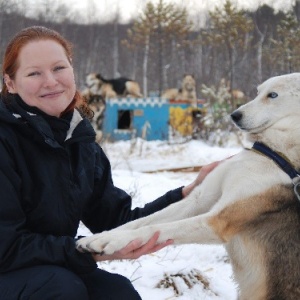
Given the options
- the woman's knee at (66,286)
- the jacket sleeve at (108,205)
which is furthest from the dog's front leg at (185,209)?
the woman's knee at (66,286)

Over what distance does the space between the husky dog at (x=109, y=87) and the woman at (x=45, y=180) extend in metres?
11.8

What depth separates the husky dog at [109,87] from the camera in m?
14.7

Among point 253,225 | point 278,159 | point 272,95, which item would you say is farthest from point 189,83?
point 253,225

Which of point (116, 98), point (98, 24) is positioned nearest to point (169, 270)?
point (116, 98)

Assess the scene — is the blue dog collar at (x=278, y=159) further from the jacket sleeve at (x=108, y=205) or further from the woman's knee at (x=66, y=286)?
the woman's knee at (x=66, y=286)

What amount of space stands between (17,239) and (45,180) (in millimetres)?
248

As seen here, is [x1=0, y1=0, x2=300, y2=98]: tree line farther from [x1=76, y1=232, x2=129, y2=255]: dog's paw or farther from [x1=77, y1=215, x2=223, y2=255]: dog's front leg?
[x1=76, y1=232, x2=129, y2=255]: dog's paw

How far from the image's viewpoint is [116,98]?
45.8 feet

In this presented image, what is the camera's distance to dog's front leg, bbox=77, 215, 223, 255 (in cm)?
213

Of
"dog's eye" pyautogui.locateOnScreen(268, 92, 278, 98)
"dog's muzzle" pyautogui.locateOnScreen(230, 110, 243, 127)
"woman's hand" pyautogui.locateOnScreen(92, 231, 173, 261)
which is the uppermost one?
"dog's eye" pyautogui.locateOnScreen(268, 92, 278, 98)

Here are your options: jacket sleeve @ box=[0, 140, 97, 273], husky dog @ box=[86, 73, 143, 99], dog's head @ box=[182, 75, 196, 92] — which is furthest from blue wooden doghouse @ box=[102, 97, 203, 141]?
jacket sleeve @ box=[0, 140, 97, 273]

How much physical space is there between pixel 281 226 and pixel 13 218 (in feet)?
3.54

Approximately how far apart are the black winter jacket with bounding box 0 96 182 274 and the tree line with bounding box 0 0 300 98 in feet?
36.6

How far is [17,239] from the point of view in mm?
1971
